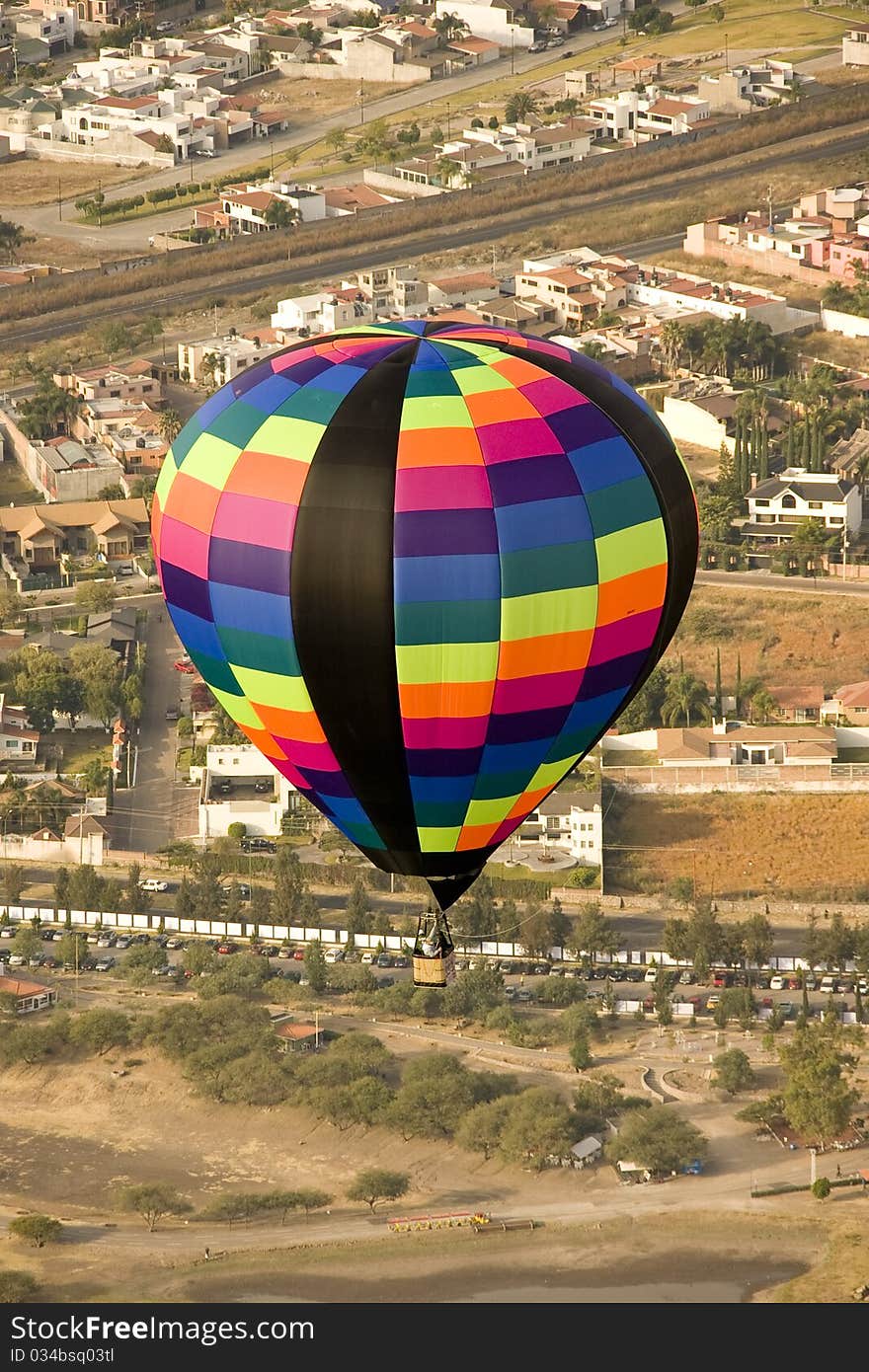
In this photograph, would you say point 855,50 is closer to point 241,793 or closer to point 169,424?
point 169,424

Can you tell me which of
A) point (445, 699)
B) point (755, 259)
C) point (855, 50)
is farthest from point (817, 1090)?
point (855, 50)

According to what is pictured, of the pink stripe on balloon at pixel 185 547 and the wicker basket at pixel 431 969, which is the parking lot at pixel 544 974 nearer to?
the wicker basket at pixel 431 969

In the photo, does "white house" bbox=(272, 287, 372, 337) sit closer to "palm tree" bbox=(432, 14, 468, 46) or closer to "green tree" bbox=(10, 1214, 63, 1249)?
"palm tree" bbox=(432, 14, 468, 46)

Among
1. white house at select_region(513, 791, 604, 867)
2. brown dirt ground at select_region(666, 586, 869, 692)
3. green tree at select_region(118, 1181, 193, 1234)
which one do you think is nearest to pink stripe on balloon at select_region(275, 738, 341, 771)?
green tree at select_region(118, 1181, 193, 1234)

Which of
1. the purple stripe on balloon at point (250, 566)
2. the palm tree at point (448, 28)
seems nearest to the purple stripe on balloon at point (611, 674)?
the purple stripe on balloon at point (250, 566)

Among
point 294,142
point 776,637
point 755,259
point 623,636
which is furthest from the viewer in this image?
point 294,142
